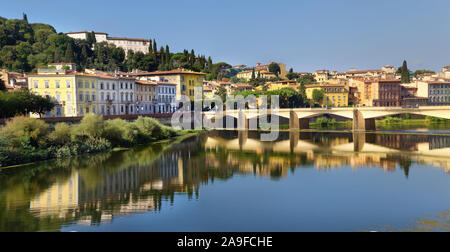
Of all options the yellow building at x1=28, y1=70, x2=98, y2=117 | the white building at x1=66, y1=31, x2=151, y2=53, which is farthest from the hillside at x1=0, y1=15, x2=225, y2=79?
the yellow building at x1=28, y1=70, x2=98, y2=117

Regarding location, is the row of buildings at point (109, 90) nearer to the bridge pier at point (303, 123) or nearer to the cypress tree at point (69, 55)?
the bridge pier at point (303, 123)

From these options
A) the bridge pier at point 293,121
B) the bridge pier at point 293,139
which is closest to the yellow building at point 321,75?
the bridge pier at point 293,121

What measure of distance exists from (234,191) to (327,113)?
107 feet

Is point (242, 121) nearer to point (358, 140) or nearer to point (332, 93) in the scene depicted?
point (358, 140)

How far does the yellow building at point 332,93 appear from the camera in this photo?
86.1 m

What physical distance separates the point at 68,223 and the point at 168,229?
143 inches

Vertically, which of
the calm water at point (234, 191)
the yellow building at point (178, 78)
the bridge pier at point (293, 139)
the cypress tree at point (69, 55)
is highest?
the cypress tree at point (69, 55)

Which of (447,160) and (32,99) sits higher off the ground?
(32,99)

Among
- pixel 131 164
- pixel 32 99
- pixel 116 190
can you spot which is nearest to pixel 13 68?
pixel 32 99

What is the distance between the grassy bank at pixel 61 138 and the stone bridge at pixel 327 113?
66.1 feet

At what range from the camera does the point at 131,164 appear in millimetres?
26797

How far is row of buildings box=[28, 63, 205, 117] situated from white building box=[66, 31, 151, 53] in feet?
142

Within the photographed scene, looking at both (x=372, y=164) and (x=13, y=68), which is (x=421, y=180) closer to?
(x=372, y=164)

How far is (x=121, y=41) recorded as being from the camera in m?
106
